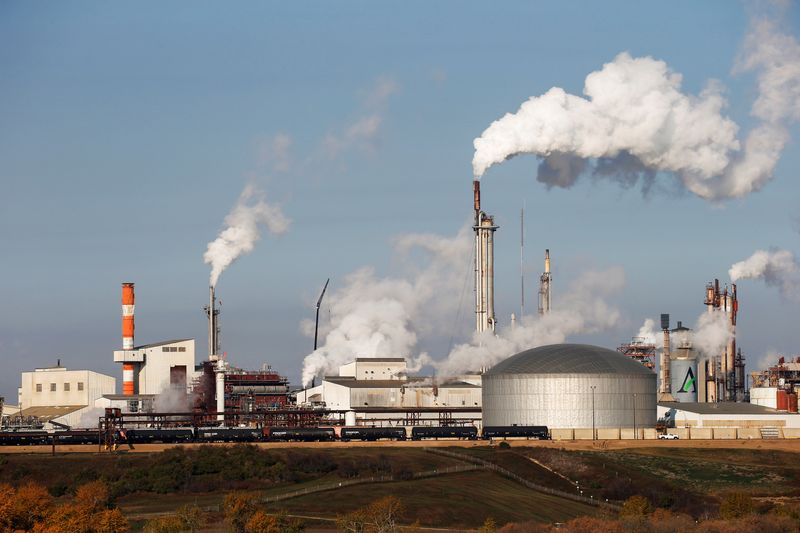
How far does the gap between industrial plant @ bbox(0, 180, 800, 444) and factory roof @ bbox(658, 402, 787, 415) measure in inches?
8.3

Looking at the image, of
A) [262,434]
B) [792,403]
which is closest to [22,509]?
[262,434]

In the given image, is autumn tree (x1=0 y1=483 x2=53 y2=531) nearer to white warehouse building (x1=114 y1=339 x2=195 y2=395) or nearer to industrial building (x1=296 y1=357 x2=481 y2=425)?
industrial building (x1=296 y1=357 x2=481 y2=425)

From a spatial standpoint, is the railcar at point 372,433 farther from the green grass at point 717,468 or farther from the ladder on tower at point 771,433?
the ladder on tower at point 771,433

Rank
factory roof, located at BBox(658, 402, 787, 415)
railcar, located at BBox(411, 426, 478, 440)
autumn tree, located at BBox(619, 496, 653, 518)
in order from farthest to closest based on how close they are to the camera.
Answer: factory roof, located at BBox(658, 402, 787, 415), railcar, located at BBox(411, 426, 478, 440), autumn tree, located at BBox(619, 496, 653, 518)

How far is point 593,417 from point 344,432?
1203 inches

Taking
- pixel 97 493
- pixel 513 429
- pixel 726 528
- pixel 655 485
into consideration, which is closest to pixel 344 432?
pixel 513 429

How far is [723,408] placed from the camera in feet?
598

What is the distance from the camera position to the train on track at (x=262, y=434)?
143250mm

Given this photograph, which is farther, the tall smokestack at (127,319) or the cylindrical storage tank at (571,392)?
the tall smokestack at (127,319)

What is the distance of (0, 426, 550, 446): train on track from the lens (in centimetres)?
14325

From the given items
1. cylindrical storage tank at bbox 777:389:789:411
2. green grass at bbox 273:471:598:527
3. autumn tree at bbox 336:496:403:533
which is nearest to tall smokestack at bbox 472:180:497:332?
cylindrical storage tank at bbox 777:389:789:411

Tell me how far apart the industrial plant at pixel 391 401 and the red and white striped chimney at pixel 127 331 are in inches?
5.6

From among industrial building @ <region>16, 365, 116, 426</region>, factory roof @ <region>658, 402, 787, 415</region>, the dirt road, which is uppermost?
industrial building @ <region>16, 365, 116, 426</region>

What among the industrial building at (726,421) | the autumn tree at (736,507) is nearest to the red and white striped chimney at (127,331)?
the industrial building at (726,421)
